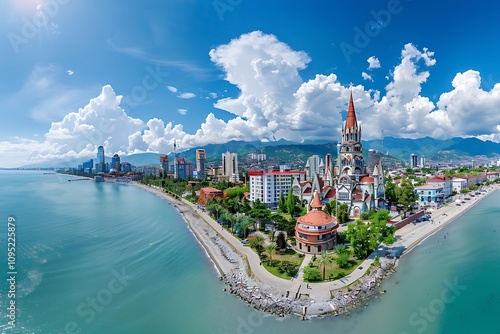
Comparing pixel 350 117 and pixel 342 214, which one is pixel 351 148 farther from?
pixel 342 214

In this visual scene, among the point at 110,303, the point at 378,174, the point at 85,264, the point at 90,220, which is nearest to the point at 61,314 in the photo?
the point at 110,303

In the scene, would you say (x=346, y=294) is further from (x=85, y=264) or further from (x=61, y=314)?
(x=85, y=264)

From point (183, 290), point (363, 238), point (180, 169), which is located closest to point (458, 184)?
point (363, 238)

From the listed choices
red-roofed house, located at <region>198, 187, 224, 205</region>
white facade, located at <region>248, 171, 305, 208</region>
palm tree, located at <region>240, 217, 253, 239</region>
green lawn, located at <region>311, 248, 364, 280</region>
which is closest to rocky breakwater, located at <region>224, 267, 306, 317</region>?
green lawn, located at <region>311, 248, 364, 280</region>

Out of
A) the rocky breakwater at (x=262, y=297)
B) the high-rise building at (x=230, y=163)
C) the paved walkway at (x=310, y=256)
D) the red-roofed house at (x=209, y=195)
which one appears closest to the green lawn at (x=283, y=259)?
the paved walkway at (x=310, y=256)

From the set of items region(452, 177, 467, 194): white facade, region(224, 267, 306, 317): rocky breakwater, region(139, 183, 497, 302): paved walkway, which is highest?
region(452, 177, 467, 194): white facade

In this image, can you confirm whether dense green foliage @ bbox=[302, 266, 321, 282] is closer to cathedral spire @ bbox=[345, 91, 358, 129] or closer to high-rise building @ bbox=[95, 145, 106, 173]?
cathedral spire @ bbox=[345, 91, 358, 129]
